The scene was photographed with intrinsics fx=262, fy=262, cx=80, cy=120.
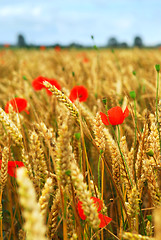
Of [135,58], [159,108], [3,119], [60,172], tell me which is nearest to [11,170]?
[3,119]

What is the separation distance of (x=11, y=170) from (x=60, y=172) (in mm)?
271

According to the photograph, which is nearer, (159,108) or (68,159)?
(68,159)

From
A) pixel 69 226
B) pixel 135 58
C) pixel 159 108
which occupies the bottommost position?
pixel 69 226

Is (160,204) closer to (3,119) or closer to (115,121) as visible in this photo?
(115,121)

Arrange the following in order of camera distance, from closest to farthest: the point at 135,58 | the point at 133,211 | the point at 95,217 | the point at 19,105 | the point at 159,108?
1. the point at 95,217
2. the point at 133,211
3. the point at 159,108
4. the point at 19,105
5. the point at 135,58

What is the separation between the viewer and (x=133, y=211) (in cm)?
51

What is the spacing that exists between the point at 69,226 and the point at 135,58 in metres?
3.99

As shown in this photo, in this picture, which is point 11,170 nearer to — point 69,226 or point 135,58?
point 69,226

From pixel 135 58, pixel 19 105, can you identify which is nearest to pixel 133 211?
pixel 19 105

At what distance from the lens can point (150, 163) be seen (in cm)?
56

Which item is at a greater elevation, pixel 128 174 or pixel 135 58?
pixel 135 58

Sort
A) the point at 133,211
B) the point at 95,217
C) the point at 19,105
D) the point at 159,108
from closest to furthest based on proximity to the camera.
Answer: the point at 95,217 < the point at 133,211 < the point at 159,108 < the point at 19,105

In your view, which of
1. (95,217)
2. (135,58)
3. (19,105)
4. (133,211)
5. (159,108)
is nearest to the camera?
(95,217)

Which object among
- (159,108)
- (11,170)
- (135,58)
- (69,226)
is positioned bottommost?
(69,226)
